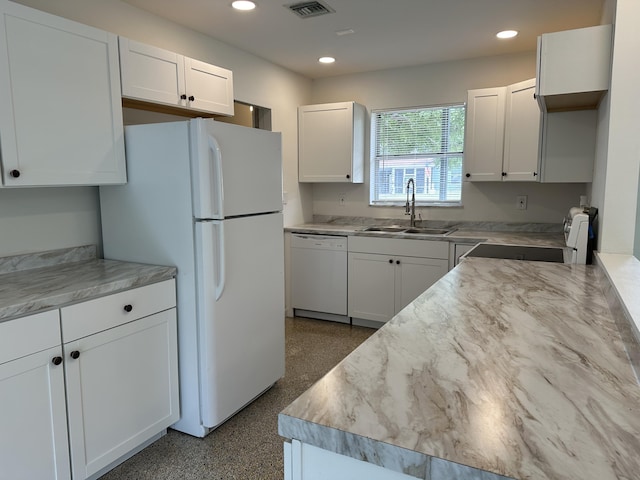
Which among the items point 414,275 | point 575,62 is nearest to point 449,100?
point 414,275

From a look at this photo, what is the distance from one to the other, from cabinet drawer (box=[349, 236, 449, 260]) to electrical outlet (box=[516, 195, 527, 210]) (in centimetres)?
85

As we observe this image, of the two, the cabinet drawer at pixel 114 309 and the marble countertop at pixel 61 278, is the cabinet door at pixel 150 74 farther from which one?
the cabinet drawer at pixel 114 309

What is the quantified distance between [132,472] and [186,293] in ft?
2.77

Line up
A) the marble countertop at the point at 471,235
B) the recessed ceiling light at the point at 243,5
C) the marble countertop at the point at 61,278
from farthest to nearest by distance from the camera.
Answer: the marble countertop at the point at 471,235
the recessed ceiling light at the point at 243,5
the marble countertop at the point at 61,278

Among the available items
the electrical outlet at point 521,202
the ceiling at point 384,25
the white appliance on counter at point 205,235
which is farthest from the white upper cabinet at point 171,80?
the electrical outlet at point 521,202

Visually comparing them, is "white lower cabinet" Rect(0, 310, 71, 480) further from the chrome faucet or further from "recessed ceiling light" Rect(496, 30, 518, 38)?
"recessed ceiling light" Rect(496, 30, 518, 38)

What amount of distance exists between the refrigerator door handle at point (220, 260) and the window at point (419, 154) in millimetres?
2532

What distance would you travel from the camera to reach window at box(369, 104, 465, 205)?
4.07 metres

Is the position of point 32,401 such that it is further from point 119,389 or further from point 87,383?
point 119,389

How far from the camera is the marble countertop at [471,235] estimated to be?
321 centimetres

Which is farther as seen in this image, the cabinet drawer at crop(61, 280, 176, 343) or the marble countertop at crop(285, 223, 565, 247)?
the marble countertop at crop(285, 223, 565, 247)

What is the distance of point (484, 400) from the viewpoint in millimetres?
826

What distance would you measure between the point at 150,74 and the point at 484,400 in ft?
7.62

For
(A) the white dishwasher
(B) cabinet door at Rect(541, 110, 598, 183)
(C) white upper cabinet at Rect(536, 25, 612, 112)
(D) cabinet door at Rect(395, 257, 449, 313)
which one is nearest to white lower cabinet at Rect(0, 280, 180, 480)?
(A) the white dishwasher
